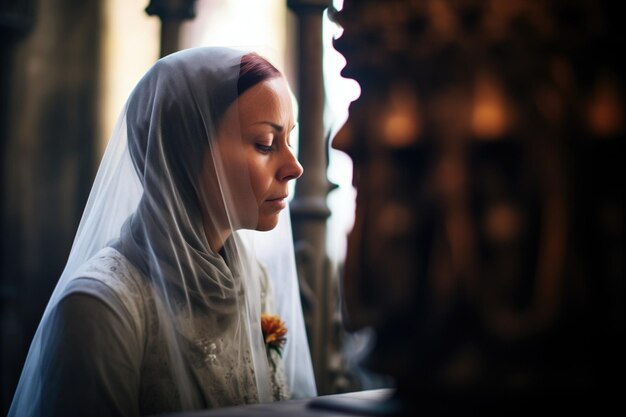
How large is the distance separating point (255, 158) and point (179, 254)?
270mm

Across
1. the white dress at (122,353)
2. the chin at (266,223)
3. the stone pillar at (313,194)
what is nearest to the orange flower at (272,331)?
the white dress at (122,353)

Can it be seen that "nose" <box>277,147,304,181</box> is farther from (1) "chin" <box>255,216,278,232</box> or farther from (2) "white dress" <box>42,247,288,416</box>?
(2) "white dress" <box>42,247,288,416</box>

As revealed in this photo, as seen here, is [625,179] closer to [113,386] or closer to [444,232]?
[444,232]

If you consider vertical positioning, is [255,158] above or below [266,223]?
above

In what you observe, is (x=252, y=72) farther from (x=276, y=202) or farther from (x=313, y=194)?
(x=313, y=194)

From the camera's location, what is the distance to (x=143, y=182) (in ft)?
5.21

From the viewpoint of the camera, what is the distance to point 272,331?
66.1 inches

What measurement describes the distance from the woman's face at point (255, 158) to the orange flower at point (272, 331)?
230mm

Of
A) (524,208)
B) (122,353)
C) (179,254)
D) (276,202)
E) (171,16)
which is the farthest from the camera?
(171,16)

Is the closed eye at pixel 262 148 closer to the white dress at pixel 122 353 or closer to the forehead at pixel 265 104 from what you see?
the forehead at pixel 265 104

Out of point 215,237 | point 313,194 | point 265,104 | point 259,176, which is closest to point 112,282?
point 215,237

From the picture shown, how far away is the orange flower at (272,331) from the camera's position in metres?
1.68

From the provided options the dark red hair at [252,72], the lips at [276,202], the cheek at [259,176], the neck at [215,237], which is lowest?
the neck at [215,237]

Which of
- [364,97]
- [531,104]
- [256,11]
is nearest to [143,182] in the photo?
[364,97]
